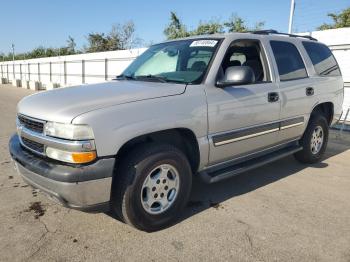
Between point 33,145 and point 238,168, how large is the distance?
2274mm

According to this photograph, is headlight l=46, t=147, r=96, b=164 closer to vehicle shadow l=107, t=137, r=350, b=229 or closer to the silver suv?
the silver suv

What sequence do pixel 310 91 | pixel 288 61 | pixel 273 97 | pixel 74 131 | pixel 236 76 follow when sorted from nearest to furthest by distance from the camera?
pixel 74 131 → pixel 236 76 → pixel 273 97 → pixel 288 61 → pixel 310 91

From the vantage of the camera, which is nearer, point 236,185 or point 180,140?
point 180,140

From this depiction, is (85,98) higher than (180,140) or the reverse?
higher

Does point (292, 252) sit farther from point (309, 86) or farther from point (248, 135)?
point (309, 86)

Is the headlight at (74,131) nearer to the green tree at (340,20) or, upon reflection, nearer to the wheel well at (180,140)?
the wheel well at (180,140)

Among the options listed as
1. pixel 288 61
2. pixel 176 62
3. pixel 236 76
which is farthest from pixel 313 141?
pixel 176 62

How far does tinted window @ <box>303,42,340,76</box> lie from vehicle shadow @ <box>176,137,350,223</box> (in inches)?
60.1

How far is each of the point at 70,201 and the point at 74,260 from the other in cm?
50

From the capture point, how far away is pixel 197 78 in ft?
12.5

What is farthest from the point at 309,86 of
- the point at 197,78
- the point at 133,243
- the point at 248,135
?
the point at 133,243

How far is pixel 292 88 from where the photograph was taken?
4.86 metres

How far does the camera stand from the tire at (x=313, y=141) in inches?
217

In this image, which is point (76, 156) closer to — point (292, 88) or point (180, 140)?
point (180, 140)
